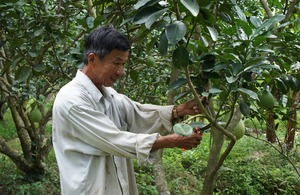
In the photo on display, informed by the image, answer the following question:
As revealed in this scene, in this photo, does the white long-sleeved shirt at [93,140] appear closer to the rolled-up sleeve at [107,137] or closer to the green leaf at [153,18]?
the rolled-up sleeve at [107,137]

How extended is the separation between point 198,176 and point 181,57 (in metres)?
3.48

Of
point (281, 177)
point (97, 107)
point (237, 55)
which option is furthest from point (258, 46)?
point (281, 177)

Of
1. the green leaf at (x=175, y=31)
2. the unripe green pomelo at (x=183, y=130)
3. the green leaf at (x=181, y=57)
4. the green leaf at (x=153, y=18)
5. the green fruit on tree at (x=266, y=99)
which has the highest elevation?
the green leaf at (x=153, y=18)

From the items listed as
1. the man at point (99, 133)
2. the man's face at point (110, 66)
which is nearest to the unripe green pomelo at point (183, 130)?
the man at point (99, 133)

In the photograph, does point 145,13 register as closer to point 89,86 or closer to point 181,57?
point 181,57

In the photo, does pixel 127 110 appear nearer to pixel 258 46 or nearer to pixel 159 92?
pixel 258 46

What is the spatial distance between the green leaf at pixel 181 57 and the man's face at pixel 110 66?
0.31 metres

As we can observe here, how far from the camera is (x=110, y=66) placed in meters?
1.60

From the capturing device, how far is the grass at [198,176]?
3.79 meters

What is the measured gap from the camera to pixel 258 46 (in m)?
1.40

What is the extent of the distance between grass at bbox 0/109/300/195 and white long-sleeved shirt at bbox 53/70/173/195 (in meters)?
1.87

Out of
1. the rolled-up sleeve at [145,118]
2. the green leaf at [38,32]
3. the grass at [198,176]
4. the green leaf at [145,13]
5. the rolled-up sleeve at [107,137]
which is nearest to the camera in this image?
the green leaf at [145,13]

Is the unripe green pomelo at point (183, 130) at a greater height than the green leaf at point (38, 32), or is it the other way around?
the green leaf at point (38, 32)

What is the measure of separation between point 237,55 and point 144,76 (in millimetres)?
2551
